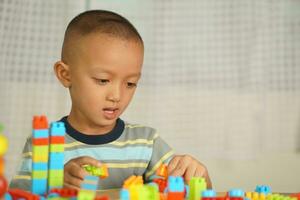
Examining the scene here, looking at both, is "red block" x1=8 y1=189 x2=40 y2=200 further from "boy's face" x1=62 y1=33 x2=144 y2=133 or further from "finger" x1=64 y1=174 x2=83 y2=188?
"boy's face" x1=62 y1=33 x2=144 y2=133

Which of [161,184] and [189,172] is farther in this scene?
[189,172]

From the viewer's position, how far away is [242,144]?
226 centimetres

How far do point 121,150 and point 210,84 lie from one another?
1243 mm

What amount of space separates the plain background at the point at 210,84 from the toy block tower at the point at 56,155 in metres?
1.53

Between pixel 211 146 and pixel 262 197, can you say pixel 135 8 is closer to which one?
pixel 211 146

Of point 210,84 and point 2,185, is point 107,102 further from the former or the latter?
point 210,84

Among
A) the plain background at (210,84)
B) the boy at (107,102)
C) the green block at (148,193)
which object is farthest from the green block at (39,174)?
the plain background at (210,84)

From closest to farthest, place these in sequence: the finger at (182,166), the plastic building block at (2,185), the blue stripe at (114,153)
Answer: the plastic building block at (2,185), the finger at (182,166), the blue stripe at (114,153)

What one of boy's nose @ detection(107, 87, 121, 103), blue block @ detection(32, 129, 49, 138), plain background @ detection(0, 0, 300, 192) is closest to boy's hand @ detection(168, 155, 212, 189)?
boy's nose @ detection(107, 87, 121, 103)

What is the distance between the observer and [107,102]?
0.93 meters

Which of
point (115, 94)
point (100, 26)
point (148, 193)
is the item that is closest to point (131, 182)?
point (148, 193)

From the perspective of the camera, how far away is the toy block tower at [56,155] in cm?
62

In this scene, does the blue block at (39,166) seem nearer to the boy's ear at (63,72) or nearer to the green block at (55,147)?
the green block at (55,147)

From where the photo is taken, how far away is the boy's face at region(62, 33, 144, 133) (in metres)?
0.92
